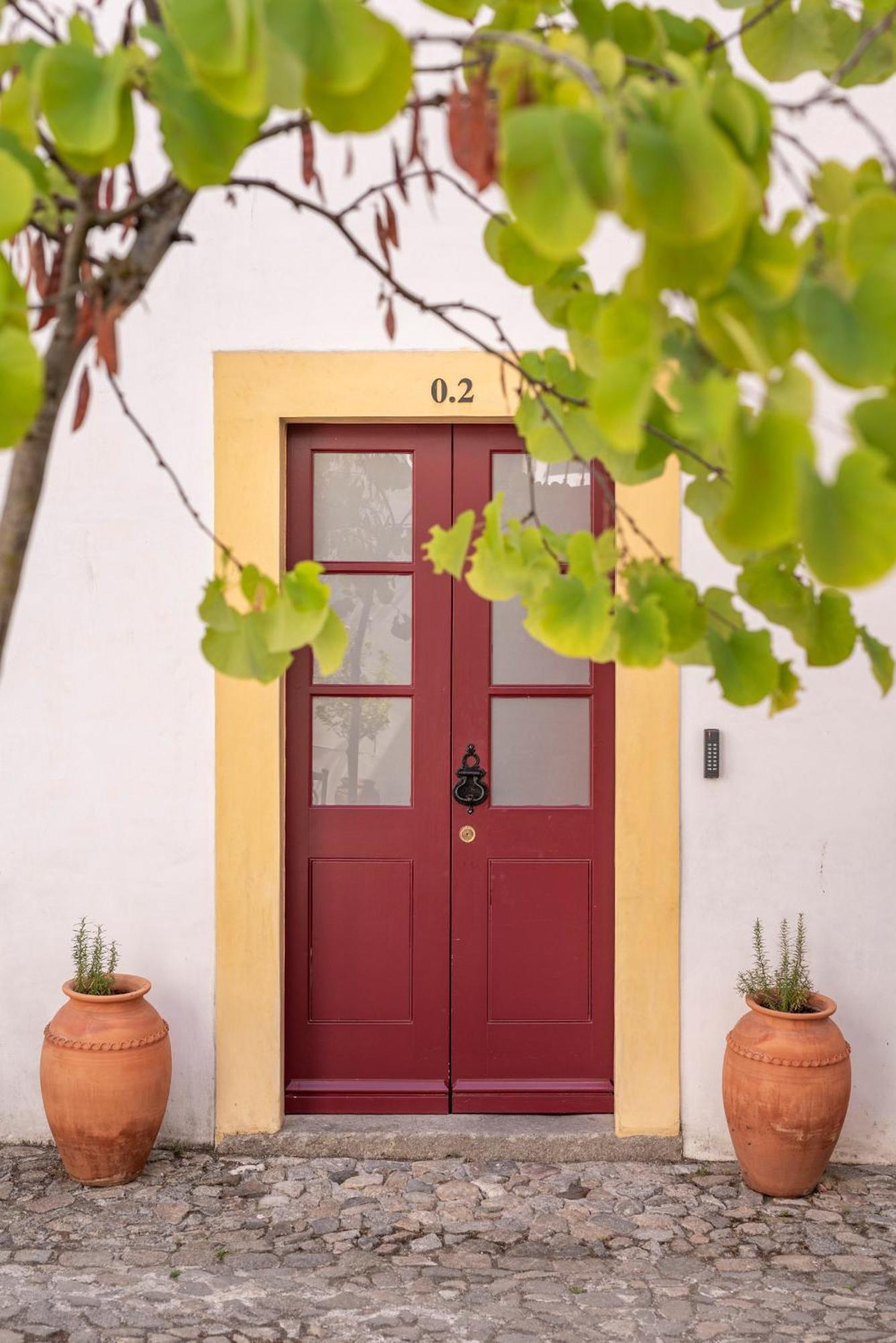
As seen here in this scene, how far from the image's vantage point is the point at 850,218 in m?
Result: 1.05

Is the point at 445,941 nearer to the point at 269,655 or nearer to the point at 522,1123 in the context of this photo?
the point at 522,1123

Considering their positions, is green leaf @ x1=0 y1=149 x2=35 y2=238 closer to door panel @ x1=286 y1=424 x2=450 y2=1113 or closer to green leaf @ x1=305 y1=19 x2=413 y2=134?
green leaf @ x1=305 y1=19 x2=413 y2=134

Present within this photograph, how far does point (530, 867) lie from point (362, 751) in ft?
2.21

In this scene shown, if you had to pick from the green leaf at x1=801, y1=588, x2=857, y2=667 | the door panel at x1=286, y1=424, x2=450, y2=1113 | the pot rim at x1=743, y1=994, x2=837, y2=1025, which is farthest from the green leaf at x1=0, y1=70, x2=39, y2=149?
the pot rim at x1=743, y1=994, x2=837, y2=1025

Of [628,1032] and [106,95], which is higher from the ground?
[106,95]

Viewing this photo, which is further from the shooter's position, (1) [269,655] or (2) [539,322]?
(2) [539,322]

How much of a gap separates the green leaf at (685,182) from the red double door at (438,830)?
135 inches

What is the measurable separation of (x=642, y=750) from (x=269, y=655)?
274 cm

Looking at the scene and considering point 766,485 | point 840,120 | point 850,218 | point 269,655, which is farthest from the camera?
point 840,120

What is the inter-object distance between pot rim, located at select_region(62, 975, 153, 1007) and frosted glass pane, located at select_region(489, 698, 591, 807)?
1.26m

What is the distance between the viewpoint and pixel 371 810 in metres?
4.40

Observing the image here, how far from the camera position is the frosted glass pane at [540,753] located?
14.4 feet

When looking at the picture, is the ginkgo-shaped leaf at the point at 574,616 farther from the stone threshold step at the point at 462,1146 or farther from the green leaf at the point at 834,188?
the stone threshold step at the point at 462,1146

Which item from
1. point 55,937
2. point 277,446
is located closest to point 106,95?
point 277,446
